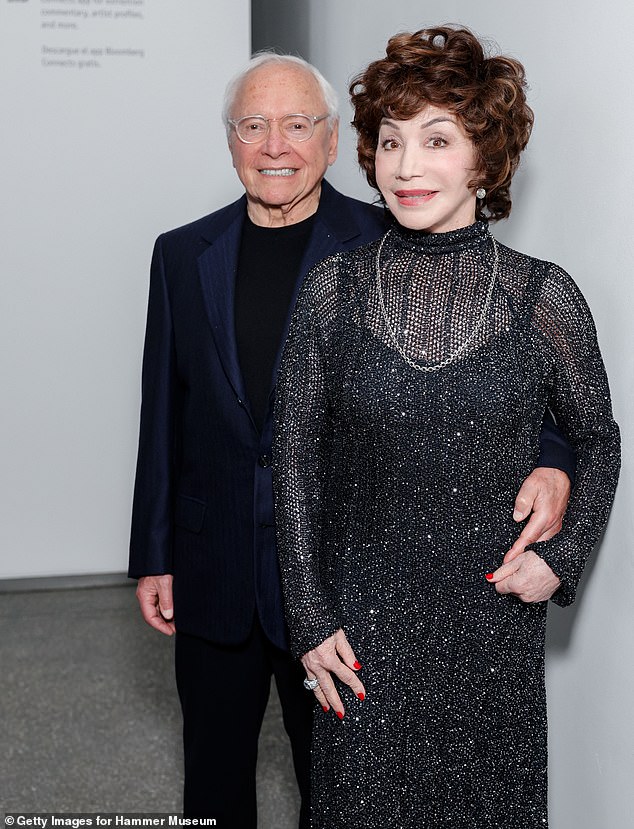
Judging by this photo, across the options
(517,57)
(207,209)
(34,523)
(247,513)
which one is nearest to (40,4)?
(207,209)

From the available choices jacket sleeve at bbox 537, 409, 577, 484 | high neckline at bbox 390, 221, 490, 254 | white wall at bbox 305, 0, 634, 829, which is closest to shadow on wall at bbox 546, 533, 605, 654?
white wall at bbox 305, 0, 634, 829

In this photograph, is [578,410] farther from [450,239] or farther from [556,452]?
[450,239]

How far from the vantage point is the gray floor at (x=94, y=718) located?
2.87 m

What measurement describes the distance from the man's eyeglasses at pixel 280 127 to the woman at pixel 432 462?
14.2 inches

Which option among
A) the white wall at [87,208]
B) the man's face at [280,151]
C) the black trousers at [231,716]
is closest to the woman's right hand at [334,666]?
the black trousers at [231,716]

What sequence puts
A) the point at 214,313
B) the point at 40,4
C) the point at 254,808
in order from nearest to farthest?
the point at 214,313 → the point at 254,808 → the point at 40,4

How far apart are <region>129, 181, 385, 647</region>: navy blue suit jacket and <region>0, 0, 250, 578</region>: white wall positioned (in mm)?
1920

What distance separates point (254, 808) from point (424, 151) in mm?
1467

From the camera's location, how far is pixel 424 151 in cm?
165

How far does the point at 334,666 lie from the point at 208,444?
1.93 feet

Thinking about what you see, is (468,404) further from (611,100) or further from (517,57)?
(517,57)

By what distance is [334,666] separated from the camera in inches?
68.1

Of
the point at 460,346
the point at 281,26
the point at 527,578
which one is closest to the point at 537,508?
the point at 527,578

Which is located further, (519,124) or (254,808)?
(254,808)
